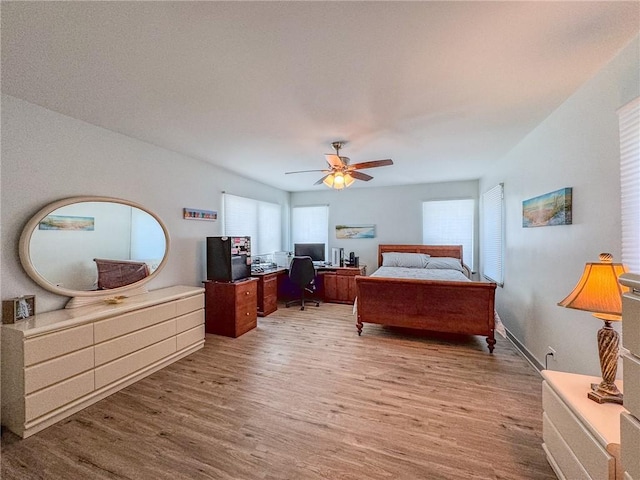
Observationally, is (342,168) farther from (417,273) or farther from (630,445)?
(630,445)

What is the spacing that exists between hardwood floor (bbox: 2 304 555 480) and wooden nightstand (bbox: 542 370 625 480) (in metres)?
0.24

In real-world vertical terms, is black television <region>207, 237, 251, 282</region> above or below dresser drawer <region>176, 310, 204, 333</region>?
above

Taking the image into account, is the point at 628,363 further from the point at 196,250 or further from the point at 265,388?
the point at 196,250

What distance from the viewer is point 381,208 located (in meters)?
5.84

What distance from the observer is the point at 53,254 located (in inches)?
89.0

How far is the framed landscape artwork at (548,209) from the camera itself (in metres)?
2.09

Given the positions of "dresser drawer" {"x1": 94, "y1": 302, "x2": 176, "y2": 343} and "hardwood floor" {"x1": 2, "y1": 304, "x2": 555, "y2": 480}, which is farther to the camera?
"dresser drawer" {"x1": 94, "y1": 302, "x2": 176, "y2": 343}

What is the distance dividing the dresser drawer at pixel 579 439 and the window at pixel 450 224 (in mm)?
4113

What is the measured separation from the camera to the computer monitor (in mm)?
5883

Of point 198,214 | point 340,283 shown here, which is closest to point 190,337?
point 198,214

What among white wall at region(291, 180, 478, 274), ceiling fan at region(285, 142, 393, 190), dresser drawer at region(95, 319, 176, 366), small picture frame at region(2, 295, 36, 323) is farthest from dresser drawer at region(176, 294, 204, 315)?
white wall at region(291, 180, 478, 274)

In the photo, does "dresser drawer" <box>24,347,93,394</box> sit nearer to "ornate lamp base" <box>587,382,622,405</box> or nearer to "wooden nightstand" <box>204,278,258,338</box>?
"wooden nightstand" <box>204,278,258,338</box>

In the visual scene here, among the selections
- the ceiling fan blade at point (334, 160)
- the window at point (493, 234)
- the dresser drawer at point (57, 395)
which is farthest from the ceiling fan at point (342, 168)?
the dresser drawer at point (57, 395)

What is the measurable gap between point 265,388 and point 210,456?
2.49 feet
